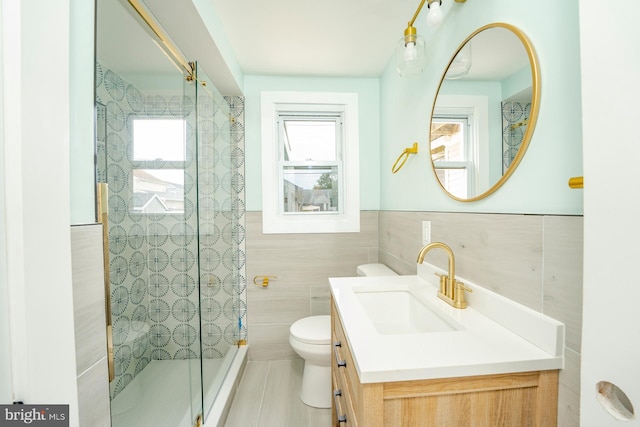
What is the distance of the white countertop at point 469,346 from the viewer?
583mm

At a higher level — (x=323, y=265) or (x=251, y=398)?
(x=323, y=265)

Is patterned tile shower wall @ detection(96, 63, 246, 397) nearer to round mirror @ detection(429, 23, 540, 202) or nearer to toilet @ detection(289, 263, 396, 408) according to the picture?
toilet @ detection(289, 263, 396, 408)

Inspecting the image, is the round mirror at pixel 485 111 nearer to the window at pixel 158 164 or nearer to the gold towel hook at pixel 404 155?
the gold towel hook at pixel 404 155

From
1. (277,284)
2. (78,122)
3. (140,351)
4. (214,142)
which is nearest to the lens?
(78,122)

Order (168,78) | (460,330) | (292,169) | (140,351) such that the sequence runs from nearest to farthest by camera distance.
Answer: (460,330)
(140,351)
(168,78)
(292,169)

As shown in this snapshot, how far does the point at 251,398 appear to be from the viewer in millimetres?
1640

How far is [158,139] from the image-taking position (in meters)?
1.13

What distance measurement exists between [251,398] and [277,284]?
76 cm

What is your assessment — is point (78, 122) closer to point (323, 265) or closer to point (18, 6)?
point (18, 6)

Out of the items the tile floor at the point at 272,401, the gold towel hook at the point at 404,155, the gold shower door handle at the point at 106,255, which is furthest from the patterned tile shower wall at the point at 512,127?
the tile floor at the point at 272,401

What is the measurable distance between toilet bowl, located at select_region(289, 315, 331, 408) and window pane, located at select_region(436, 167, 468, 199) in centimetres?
110

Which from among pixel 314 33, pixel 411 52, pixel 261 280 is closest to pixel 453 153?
pixel 411 52

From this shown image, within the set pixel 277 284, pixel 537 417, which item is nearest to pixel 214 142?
pixel 277 284

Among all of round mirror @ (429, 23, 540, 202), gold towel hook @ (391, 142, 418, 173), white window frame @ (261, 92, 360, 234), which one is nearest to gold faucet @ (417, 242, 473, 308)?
round mirror @ (429, 23, 540, 202)
